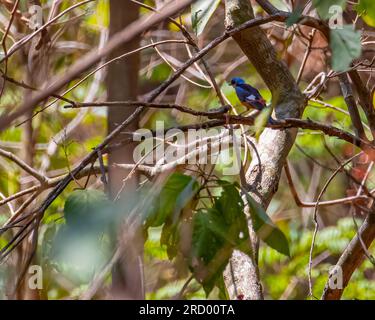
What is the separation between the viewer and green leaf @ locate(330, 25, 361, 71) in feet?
4.19

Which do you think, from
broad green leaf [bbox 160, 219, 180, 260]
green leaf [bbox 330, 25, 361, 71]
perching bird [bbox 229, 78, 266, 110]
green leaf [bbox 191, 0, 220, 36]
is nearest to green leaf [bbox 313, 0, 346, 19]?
green leaf [bbox 330, 25, 361, 71]

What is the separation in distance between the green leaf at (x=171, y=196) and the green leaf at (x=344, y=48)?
39 cm

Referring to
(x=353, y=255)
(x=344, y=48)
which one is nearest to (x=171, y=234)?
(x=344, y=48)

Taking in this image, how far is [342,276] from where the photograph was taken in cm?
244

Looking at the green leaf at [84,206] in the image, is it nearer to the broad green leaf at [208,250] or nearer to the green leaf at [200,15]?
the broad green leaf at [208,250]

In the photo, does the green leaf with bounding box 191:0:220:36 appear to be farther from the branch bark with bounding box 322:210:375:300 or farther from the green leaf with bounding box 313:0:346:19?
the branch bark with bounding box 322:210:375:300

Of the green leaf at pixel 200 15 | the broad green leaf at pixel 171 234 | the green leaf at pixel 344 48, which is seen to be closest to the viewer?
the green leaf at pixel 344 48

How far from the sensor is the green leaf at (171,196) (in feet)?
4.44

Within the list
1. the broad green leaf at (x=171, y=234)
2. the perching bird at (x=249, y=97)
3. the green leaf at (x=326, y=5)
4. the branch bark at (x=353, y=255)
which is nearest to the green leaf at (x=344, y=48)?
the green leaf at (x=326, y=5)

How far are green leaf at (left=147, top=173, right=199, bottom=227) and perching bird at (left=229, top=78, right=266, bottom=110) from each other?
92 cm

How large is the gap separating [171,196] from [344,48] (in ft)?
1.56

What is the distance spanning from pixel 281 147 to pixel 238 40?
1.39 ft

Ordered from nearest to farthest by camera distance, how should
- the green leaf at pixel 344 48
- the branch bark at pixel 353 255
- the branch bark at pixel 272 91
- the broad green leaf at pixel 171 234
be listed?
1. the green leaf at pixel 344 48
2. the broad green leaf at pixel 171 234
3. the branch bark at pixel 272 91
4. the branch bark at pixel 353 255
